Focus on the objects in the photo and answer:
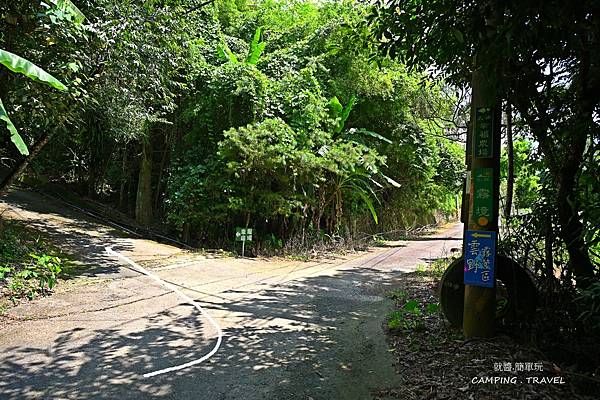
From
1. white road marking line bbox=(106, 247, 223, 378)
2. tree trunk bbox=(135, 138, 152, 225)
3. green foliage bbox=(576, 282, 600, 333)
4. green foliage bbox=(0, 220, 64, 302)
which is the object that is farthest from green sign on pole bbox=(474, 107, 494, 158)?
tree trunk bbox=(135, 138, 152, 225)

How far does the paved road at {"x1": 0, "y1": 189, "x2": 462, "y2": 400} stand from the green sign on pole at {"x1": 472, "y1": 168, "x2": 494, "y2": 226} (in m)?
1.68

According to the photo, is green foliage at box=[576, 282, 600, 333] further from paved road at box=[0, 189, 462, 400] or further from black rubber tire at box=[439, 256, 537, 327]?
paved road at box=[0, 189, 462, 400]

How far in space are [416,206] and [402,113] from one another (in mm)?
4862

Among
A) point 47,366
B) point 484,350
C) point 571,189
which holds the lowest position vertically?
point 47,366

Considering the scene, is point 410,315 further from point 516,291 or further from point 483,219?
point 483,219

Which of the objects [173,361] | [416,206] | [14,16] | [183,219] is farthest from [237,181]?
[416,206]

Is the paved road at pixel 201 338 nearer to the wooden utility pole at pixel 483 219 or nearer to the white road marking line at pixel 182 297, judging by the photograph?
the white road marking line at pixel 182 297

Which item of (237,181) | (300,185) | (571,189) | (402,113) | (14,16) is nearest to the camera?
(571,189)

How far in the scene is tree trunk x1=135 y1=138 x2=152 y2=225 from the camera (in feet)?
45.4

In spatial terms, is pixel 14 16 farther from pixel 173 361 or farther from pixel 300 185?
pixel 300 185

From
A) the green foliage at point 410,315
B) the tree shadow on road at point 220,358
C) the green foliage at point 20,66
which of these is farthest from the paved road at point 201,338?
the green foliage at point 20,66

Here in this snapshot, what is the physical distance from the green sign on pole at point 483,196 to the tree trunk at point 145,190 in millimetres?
11781

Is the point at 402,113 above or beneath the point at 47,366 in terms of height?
above

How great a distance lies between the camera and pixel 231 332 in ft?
16.7
